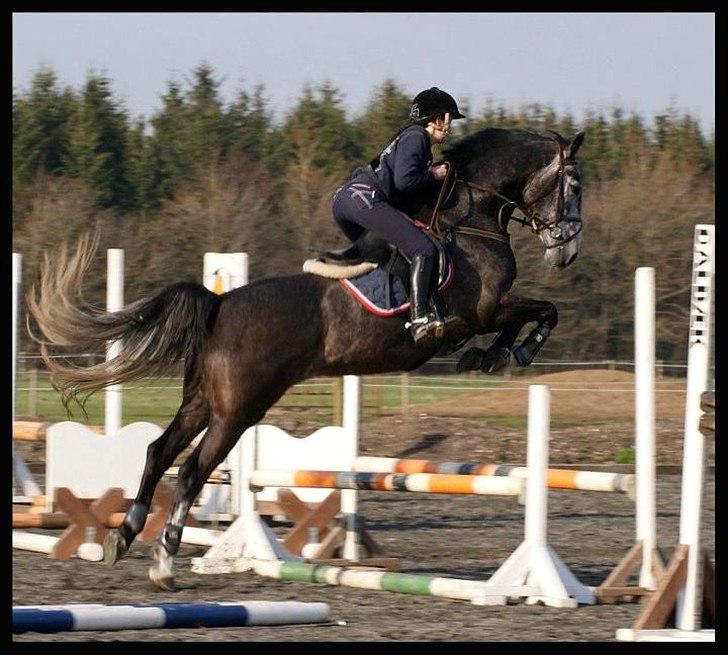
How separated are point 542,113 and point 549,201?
62.3 feet

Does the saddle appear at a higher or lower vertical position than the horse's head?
lower

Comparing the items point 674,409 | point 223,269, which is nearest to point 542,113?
point 674,409

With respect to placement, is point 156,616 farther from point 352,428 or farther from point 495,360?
point 352,428

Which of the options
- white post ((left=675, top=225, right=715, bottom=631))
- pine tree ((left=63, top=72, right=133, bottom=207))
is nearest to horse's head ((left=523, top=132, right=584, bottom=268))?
white post ((left=675, top=225, right=715, bottom=631))

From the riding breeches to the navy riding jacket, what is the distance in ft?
0.24

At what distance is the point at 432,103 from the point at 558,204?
35.0 inches

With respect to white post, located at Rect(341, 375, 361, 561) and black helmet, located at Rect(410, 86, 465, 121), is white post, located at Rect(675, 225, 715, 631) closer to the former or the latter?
black helmet, located at Rect(410, 86, 465, 121)

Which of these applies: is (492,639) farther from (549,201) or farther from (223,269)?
(223,269)

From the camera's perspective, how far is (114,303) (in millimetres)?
8219

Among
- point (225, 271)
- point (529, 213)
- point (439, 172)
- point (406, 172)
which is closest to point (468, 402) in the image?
point (225, 271)

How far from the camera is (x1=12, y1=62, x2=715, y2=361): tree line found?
23172mm

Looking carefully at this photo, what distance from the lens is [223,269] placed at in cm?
824

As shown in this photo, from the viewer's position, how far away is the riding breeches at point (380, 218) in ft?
22.7

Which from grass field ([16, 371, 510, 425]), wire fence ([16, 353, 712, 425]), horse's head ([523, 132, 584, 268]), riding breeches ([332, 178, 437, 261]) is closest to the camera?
riding breeches ([332, 178, 437, 261])
